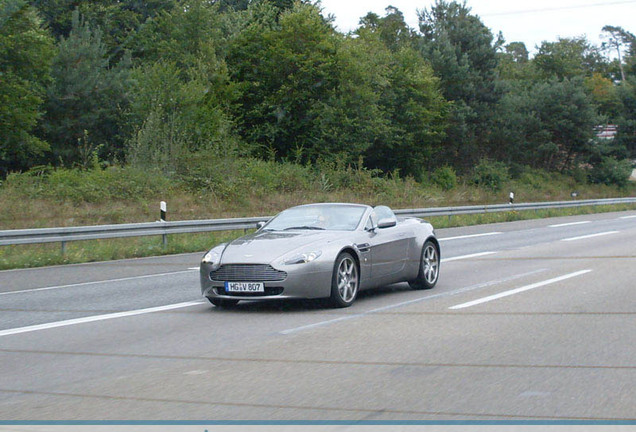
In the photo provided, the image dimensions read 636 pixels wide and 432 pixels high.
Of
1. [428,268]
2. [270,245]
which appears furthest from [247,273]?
[428,268]

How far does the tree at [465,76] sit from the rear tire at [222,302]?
48716 millimetres

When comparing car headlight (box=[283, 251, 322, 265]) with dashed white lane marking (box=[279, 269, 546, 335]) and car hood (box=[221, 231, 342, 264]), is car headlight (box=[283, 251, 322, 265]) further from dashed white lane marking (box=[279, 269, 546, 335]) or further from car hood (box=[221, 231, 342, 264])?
dashed white lane marking (box=[279, 269, 546, 335])

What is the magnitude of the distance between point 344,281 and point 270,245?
102cm

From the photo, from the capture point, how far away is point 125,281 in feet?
A: 46.8

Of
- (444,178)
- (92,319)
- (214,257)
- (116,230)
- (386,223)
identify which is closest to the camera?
(92,319)

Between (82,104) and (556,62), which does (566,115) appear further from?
(82,104)

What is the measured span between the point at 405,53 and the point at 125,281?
4093cm

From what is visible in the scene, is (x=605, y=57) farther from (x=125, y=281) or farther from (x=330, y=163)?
(x=125, y=281)

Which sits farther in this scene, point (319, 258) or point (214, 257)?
point (214, 257)

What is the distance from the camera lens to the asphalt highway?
18.5ft

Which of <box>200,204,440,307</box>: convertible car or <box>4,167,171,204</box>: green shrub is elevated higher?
<box>4,167,171,204</box>: green shrub

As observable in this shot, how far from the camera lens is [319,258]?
1005 centimetres

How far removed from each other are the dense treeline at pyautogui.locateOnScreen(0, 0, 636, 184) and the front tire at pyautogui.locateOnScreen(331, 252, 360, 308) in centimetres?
2336

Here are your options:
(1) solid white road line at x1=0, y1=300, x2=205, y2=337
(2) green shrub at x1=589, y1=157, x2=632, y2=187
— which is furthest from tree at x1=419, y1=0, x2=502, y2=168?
(1) solid white road line at x1=0, y1=300, x2=205, y2=337
